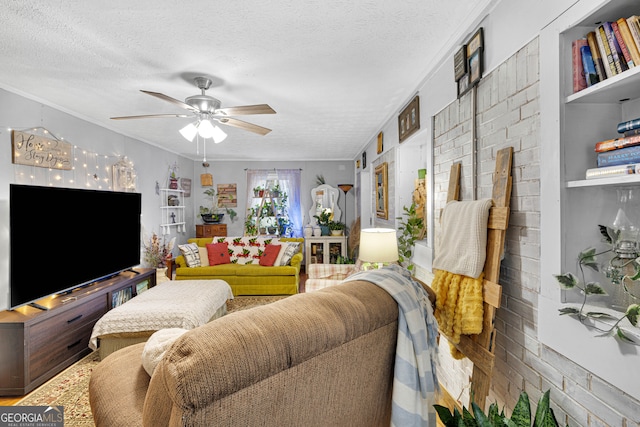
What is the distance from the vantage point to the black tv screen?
2.62 m

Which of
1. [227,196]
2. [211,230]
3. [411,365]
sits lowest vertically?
[411,365]

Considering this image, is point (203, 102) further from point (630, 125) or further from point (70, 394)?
point (630, 125)

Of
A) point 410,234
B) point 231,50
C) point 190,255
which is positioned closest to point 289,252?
point 190,255

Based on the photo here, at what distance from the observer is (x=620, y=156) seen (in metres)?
1.05

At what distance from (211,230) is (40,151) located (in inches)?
163

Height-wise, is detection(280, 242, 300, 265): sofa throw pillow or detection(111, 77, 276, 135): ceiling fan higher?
detection(111, 77, 276, 135): ceiling fan

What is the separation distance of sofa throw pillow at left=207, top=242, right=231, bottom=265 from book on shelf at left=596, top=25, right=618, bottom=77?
5.09 m

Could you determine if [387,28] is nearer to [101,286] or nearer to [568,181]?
[568,181]

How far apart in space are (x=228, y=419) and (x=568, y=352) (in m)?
1.15

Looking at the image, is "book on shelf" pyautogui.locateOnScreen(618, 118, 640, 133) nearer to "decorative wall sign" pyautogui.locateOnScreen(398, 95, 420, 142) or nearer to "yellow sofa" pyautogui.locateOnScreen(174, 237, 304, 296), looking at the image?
"decorative wall sign" pyautogui.locateOnScreen(398, 95, 420, 142)

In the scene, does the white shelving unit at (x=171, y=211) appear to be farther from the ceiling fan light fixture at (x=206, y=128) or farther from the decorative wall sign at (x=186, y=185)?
the ceiling fan light fixture at (x=206, y=128)

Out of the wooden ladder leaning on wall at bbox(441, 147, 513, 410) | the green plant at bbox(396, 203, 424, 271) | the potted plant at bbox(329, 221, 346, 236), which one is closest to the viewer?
the wooden ladder leaning on wall at bbox(441, 147, 513, 410)

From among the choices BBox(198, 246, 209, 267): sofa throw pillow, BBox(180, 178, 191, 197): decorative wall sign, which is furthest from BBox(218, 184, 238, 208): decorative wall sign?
BBox(198, 246, 209, 267): sofa throw pillow

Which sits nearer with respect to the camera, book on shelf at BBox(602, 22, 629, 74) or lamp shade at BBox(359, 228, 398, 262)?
book on shelf at BBox(602, 22, 629, 74)
